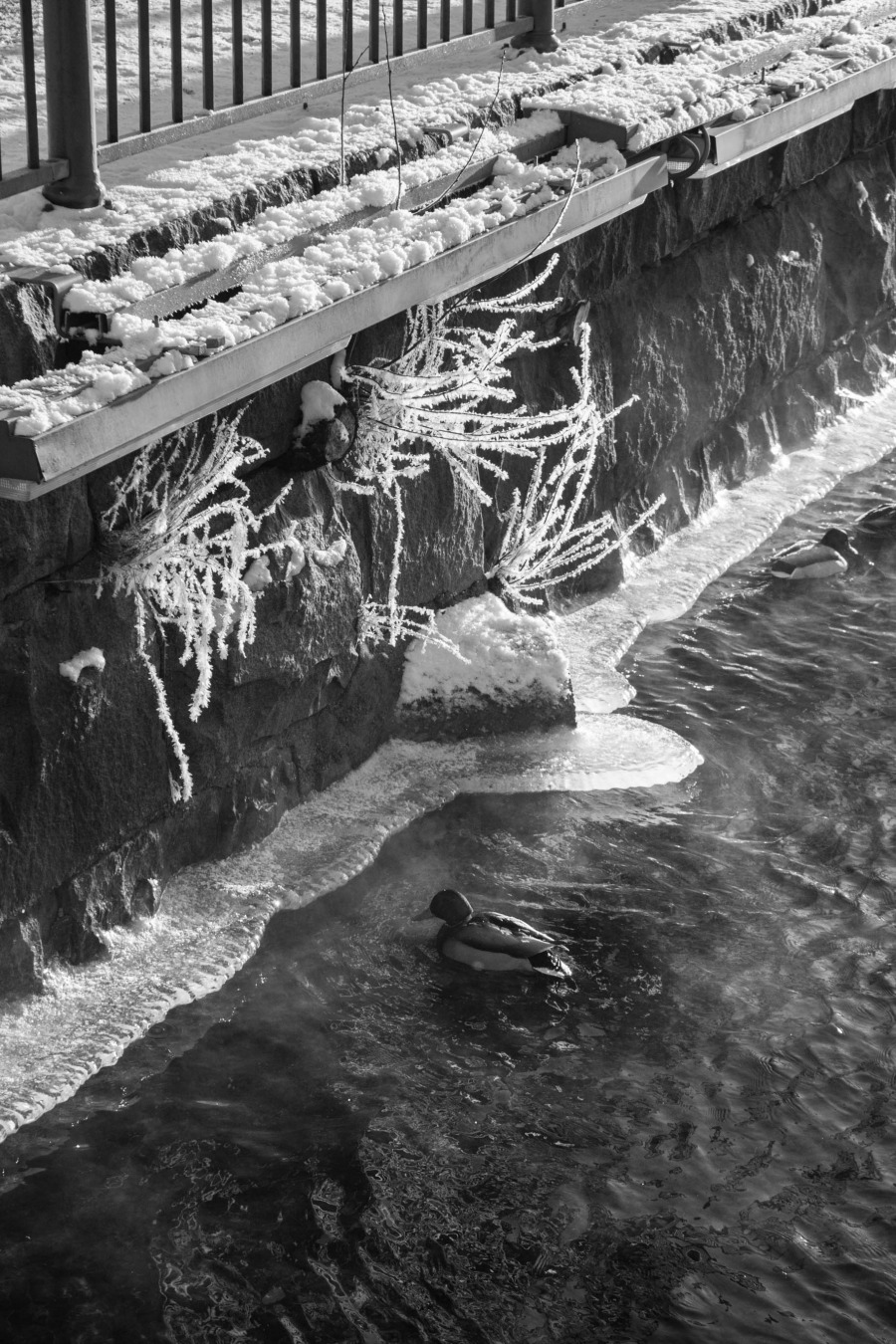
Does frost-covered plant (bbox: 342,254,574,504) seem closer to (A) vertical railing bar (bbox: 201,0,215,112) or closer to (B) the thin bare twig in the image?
(B) the thin bare twig

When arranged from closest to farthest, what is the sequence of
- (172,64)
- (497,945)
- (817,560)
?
(497,945), (172,64), (817,560)

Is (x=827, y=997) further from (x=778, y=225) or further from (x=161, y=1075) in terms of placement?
(x=778, y=225)

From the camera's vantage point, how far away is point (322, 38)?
16.9 feet

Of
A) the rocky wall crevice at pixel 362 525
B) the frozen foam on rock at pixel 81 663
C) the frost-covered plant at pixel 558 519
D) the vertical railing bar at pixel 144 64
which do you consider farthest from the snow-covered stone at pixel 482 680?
the vertical railing bar at pixel 144 64

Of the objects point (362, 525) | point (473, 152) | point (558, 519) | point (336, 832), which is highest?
point (473, 152)

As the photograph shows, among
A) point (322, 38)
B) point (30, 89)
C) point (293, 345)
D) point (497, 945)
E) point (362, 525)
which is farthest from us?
point (362, 525)

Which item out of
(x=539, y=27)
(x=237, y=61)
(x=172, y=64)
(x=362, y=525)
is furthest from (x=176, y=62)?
(x=539, y=27)

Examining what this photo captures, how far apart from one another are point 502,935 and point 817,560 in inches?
127

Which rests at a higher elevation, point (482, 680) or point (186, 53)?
point (186, 53)

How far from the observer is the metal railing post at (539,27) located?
6129 mm

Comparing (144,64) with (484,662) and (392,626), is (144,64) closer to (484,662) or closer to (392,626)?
(392,626)

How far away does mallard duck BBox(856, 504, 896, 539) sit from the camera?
24.9 ft

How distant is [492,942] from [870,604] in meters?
3.06

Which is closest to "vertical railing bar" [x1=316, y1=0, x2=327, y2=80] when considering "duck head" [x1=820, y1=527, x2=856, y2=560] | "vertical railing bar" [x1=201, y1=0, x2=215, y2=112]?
"vertical railing bar" [x1=201, y1=0, x2=215, y2=112]
